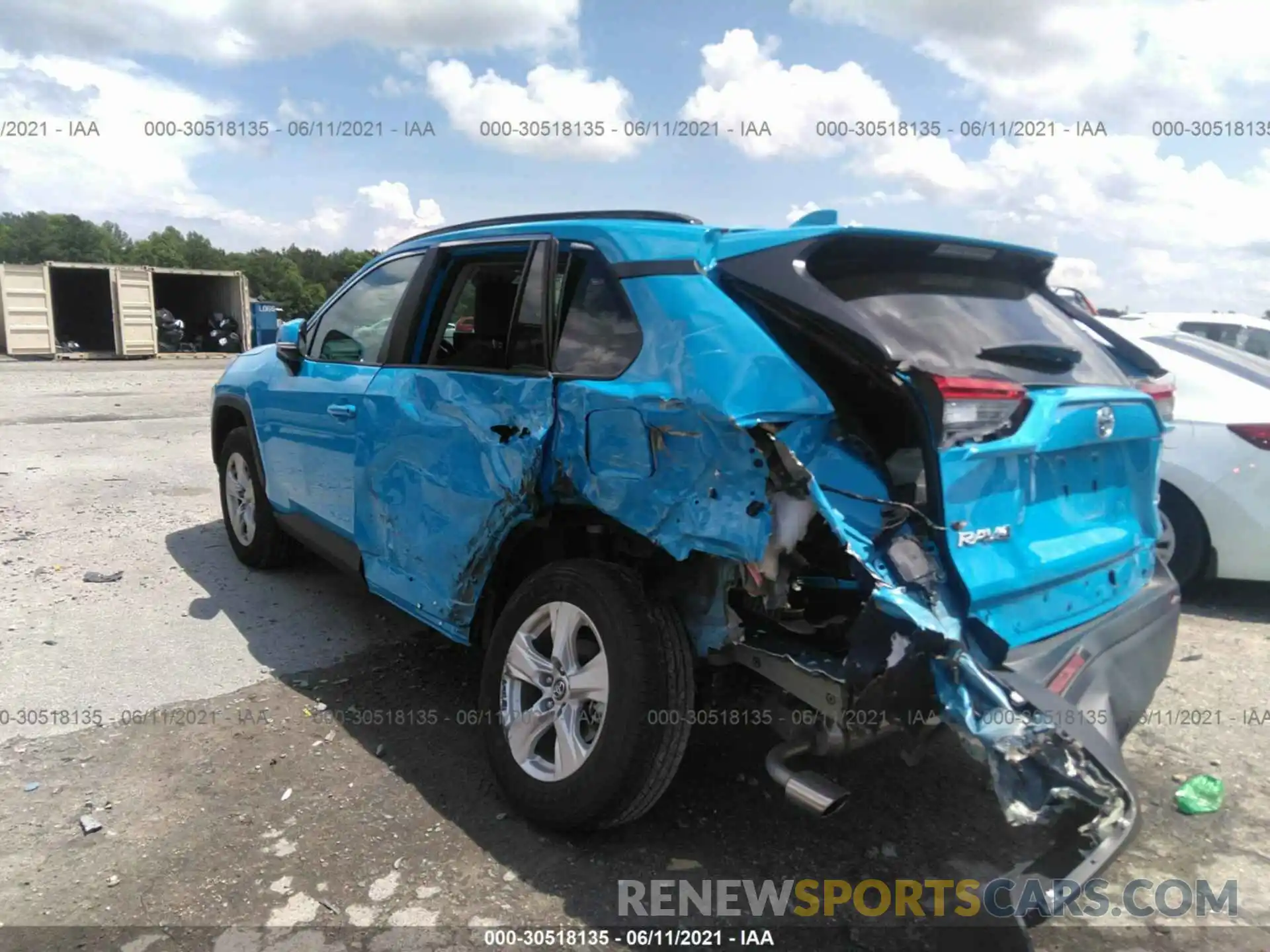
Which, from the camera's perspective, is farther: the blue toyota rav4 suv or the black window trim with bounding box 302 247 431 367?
the black window trim with bounding box 302 247 431 367

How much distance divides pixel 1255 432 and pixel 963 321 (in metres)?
3.14

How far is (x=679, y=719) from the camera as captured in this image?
2.66m

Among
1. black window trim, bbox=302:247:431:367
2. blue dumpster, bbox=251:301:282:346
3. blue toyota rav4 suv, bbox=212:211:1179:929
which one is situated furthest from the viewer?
blue dumpster, bbox=251:301:282:346

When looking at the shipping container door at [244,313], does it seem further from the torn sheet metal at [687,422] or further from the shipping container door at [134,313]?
the torn sheet metal at [687,422]

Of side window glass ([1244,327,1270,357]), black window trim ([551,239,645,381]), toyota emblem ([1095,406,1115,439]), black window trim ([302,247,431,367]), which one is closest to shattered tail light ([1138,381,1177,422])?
toyota emblem ([1095,406,1115,439])

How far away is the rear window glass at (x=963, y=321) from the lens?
8.33 feet

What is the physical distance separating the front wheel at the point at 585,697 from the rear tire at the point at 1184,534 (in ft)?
12.4

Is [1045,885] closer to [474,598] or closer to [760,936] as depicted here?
[760,936]

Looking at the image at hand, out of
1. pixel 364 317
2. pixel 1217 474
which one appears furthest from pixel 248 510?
pixel 1217 474

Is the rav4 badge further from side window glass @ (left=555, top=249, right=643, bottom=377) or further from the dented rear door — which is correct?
the dented rear door

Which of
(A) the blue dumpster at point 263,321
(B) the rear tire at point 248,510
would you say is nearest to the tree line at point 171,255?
(A) the blue dumpster at point 263,321

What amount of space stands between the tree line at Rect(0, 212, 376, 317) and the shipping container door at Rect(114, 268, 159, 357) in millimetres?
27128

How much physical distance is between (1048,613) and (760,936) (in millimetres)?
1277

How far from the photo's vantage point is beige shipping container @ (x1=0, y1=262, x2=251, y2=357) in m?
21.6
